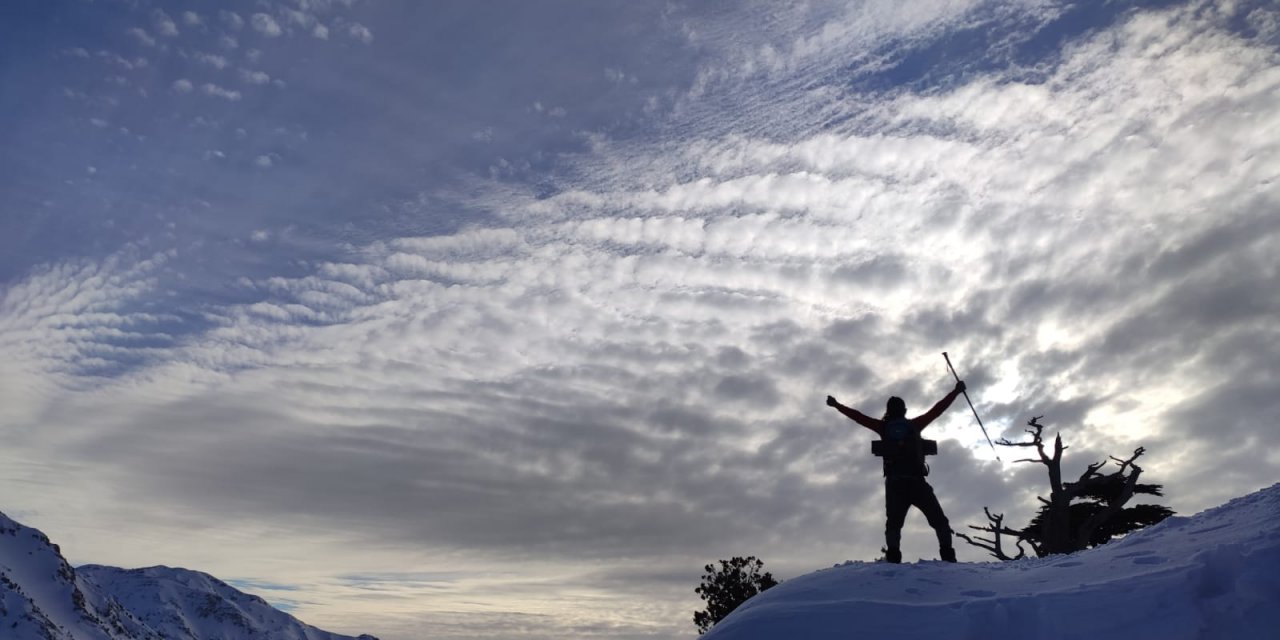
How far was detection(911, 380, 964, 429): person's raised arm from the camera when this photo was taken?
12.0 meters

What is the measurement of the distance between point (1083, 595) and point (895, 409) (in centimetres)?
457

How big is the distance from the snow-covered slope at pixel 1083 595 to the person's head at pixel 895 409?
266 centimetres

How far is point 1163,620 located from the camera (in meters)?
6.96

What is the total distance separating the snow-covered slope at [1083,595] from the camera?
6.94 meters

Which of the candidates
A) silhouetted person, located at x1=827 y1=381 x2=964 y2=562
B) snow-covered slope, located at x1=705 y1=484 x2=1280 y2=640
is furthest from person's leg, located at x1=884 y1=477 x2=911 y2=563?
snow-covered slope, located at x1=705 y1=484 x2=1280 y2=640

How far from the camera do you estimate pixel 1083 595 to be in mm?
7605

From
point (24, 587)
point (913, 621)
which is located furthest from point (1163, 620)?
point (24, 587)

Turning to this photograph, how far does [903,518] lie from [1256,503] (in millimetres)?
3929

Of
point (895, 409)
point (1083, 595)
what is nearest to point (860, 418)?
point (895, 409)

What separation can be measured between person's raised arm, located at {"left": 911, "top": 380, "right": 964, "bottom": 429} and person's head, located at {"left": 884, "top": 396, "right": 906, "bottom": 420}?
0.66 feet

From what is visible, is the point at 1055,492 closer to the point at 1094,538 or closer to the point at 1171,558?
the point at 1094,538

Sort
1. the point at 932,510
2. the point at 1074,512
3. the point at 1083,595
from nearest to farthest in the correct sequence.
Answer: the point at 1083,595 → the point at 932,510 → the point at 1074,512

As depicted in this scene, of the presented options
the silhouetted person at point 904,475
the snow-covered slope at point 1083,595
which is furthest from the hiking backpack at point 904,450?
the snow-covered slope at point 1083,595

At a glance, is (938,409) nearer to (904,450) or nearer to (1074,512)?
(904,450)
